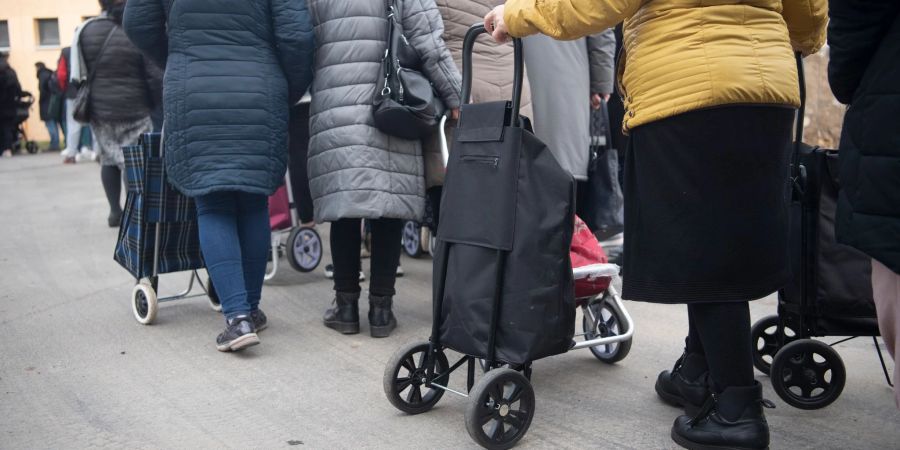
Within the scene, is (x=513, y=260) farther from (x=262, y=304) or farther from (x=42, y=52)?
(x=42, y=52)

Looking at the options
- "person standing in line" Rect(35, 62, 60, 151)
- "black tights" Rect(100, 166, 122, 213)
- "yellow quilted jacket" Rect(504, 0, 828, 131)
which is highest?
"yellow quilted jacket" Rect(504, 0, 828, 131)

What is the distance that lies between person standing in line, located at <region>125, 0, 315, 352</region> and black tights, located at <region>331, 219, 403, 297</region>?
0.42 m

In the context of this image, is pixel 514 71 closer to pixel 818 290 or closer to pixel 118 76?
pixel 818 290

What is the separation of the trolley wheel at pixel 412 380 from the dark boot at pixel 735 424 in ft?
3.21

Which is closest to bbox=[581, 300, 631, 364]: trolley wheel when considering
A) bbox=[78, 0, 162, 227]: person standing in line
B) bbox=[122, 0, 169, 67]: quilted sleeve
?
bbox=[122, 0, 169, 67]: quilted sleeve

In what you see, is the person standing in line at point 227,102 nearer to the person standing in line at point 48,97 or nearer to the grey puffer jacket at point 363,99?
the grey puffer jacket at point 363,99

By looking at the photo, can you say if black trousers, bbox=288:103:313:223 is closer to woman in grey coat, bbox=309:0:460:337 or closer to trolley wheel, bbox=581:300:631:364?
woman in grey coat, bbox=309:0:460:337

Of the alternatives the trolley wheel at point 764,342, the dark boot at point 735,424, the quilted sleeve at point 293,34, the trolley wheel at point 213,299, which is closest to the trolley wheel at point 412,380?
the dark boot at point 735,424

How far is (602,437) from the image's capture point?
348 cm

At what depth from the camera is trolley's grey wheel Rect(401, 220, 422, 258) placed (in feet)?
23.0

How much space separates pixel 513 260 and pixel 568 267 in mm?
206

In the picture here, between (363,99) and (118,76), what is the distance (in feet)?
12.7

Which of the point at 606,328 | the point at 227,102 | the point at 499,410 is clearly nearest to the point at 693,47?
the point at 499,410

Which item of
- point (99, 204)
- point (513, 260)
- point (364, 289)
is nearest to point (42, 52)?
point (99, 204)
